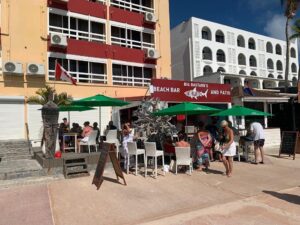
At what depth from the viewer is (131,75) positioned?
2372 centimetres

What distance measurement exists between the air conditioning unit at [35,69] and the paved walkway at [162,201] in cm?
1089

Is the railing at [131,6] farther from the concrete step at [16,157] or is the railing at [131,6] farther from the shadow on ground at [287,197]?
the shadow on ground at [287,197]

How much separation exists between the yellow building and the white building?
12.5 meters

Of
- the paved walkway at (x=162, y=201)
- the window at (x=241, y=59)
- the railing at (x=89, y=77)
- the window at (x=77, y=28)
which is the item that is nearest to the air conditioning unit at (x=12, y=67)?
the railing at (x=89, y=77)

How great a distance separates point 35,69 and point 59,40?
250 cm

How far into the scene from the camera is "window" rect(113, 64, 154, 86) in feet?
75.3

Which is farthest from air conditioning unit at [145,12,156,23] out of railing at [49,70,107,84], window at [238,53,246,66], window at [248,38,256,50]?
window at [248,38,256,50]

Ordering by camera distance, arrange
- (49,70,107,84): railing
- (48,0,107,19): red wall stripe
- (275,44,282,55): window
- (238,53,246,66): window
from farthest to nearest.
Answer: (275,44,282,55): window
(238,53,246,66): window
(49,70,107,84): railing
(48,0,107,19): red wall stripe

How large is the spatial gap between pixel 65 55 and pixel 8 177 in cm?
1248

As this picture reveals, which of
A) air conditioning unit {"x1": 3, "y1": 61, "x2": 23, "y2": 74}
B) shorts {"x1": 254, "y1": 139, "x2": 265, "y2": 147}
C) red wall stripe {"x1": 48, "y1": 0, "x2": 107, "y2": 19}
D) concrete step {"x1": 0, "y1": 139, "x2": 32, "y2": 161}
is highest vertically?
red wall stripe {"x1": 48, "y1": 0, "x2": 107, "y2": 19}

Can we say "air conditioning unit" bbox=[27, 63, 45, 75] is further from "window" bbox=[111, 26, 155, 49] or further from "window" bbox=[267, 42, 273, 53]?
"window" bbox=[267, 42, 273, 53]

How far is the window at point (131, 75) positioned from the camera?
22953mm

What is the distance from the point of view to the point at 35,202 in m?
7.31

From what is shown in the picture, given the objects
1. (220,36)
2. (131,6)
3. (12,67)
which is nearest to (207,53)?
(220,36)
